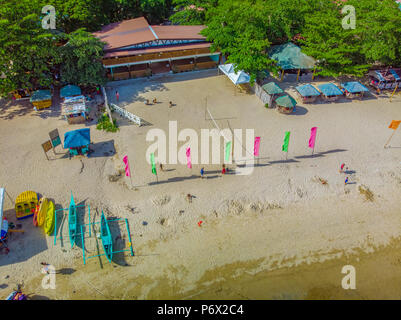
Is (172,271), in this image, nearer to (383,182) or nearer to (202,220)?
(202,220)

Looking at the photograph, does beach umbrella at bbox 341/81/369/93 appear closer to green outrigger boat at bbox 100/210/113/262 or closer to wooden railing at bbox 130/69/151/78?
wooden railing at bbox 130/69/151/78

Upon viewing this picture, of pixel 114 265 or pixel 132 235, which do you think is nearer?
pixel 114 265

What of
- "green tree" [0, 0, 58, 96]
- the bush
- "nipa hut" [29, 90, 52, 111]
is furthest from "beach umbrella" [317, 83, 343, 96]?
"nipa hut" [29, 90, 52, 111]

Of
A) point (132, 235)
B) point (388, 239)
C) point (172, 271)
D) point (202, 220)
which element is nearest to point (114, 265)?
point (132, 235)

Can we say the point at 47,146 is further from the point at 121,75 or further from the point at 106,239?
the point at 121,75
